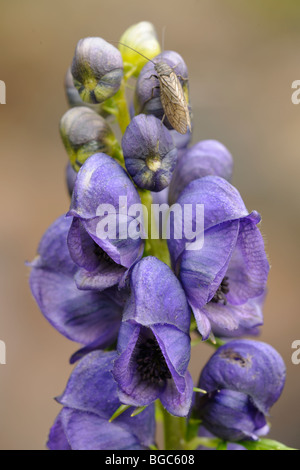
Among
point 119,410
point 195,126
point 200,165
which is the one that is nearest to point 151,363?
point 119,410

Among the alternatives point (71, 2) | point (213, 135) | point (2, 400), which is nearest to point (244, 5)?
point (213, 135)

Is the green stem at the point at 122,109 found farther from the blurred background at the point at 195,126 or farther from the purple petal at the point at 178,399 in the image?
the blurred background at the point at 195,126

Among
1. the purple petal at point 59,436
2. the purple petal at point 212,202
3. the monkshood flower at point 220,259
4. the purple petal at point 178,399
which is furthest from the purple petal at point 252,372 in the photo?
the purple petal at point 59,436

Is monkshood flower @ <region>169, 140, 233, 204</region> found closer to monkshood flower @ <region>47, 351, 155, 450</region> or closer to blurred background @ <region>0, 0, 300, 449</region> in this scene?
monkshood flower @ <region>47, 351, 155, 450</region>

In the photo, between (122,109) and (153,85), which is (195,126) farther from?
(153,85)

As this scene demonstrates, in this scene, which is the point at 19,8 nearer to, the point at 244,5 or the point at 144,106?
the point at 244,5
